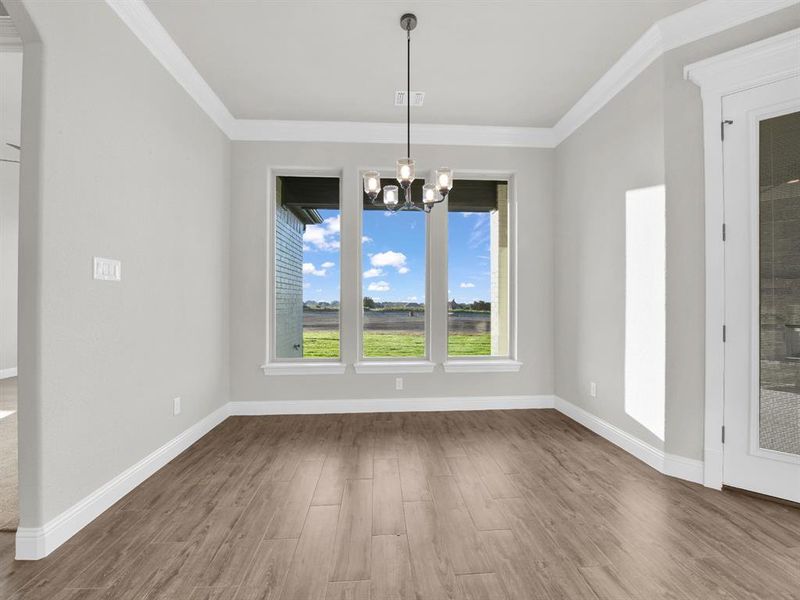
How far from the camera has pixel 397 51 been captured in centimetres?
302

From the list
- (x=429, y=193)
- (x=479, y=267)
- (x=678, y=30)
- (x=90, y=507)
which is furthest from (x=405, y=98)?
(x=90, y=507)

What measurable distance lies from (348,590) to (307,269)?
11.0 feet

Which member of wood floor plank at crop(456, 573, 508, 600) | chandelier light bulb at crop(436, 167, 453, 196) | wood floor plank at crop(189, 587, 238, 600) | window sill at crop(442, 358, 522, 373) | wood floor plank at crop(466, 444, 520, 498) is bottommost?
wood floor plank at crop(466, 444, 520, 498)

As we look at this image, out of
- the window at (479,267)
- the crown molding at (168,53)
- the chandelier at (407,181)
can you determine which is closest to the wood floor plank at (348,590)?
the chandelier at (407,181)

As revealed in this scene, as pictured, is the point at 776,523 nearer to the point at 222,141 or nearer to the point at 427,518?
the point at 427,518

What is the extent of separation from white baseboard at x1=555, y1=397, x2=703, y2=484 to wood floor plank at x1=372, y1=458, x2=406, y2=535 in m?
1.84

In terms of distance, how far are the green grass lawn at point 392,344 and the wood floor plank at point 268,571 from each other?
2.53 m

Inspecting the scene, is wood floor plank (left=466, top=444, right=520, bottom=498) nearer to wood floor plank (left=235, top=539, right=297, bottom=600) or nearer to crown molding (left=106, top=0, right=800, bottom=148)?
wood floor plank (left=235, top=539, right=297, bottom=600)

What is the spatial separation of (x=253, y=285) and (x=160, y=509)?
2346 mm

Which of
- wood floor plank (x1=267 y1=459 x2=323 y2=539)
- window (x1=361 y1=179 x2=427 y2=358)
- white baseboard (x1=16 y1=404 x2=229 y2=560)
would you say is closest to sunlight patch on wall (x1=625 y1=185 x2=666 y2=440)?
window (x1=361 y1=179 x2=427 y2=358)

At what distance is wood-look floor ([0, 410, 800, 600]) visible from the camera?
1685mm

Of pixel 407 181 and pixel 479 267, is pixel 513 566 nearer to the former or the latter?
pixel 407 181

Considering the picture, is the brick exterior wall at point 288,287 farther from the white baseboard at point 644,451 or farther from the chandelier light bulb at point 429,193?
the white baseboard at point 644,451

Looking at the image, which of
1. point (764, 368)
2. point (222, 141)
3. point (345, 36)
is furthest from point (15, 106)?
point (764, 368)
